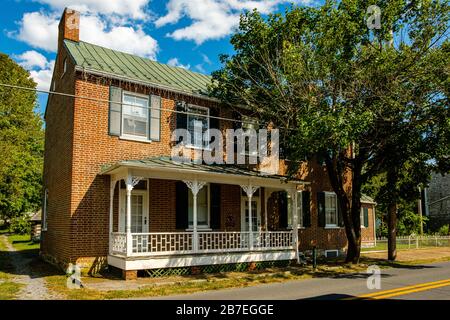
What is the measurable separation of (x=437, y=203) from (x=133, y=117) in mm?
34763

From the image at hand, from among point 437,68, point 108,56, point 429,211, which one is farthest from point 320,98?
point 429,211

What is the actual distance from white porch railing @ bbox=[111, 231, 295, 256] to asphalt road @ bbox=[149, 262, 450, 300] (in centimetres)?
324

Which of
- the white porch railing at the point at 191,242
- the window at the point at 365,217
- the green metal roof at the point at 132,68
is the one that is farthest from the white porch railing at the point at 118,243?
the window at the point at 365,217

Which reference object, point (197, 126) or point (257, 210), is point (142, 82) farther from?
point (257, 210)

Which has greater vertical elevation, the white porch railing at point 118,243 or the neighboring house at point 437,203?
the neighboring house at point 437,203

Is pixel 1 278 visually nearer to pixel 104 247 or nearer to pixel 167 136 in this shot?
pixel 104 247

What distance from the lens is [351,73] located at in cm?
1470

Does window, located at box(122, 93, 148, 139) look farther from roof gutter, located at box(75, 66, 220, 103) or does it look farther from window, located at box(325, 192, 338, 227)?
window, located at box(325, 192, 338, 227)

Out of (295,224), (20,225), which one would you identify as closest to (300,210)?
(295,224)

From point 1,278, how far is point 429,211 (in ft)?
127

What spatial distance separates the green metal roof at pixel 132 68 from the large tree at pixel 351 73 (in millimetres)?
3045

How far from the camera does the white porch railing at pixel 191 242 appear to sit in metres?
13.9

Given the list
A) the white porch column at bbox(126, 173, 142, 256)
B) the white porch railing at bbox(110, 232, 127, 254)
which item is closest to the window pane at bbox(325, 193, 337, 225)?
the white porch railing at bbox(110, 232, 127, 254)
